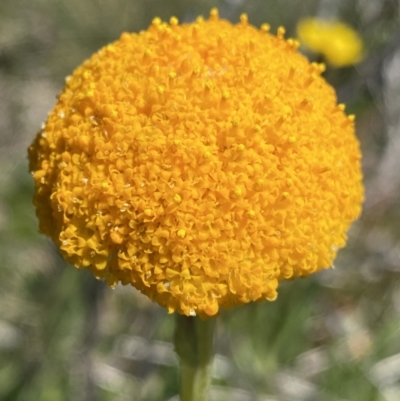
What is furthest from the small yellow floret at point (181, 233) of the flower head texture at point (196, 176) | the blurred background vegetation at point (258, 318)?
the blurred background vegetation at point (258, 318)

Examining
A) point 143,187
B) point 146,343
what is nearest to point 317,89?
point 143,187

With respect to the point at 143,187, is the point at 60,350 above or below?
below

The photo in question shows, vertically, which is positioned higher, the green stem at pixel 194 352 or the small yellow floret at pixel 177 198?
the small yellow floret at pixel 177 198

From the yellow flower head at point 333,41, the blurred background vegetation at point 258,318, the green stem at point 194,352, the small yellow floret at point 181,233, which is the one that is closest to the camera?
the small yellow floret at point 181,233

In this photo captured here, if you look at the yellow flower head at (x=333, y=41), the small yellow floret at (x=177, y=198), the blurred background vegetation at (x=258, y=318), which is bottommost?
the blurred background vegetation at (x=258, y=318)

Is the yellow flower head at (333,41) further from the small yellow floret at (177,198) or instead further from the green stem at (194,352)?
the small yellow floret at (177,198)

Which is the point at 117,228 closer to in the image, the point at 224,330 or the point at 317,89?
the point at 317,89

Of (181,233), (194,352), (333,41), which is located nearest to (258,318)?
(194,352)
